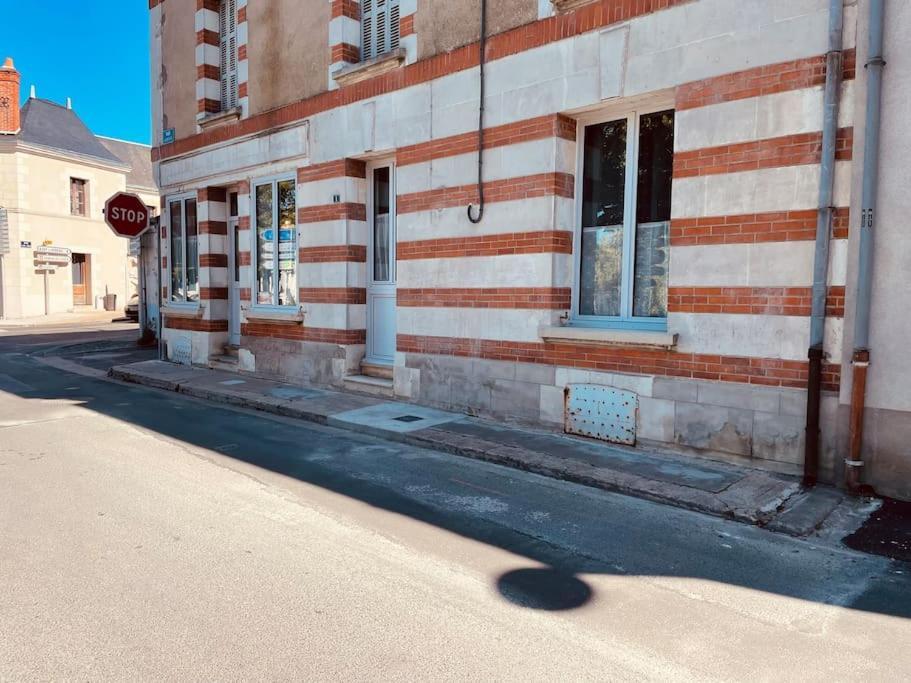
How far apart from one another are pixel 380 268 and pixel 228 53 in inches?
238

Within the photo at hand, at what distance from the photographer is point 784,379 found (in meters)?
5.47

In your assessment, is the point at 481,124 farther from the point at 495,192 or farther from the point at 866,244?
the point at 866,244

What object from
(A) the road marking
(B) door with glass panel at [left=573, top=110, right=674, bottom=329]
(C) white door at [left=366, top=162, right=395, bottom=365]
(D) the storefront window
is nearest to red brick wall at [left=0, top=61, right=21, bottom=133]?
(D) the storefront window

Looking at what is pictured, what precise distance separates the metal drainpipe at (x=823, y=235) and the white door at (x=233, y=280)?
33.8 feet

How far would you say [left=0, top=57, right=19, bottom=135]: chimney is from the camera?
28938 mm

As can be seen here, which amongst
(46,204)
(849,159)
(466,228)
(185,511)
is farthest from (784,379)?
(46,204)

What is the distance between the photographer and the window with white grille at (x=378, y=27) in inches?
366

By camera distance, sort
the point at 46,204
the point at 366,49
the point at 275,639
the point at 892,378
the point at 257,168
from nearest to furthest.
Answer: the point at 275,639, the point at 892,378, the point at 366,49, the point at 257,168, the point at 46,204

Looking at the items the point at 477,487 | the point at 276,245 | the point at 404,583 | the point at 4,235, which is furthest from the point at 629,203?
the point at 4,235

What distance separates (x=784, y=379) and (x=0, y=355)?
55.7 feet

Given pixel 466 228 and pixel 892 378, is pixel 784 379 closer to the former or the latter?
pixel 892 378

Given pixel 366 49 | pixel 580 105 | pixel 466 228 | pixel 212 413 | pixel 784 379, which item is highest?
pixel 366 49

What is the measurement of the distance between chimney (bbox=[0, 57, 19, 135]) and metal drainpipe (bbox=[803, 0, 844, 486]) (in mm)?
33529

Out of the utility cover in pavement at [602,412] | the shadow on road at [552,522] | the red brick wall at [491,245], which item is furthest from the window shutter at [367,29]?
the utility cover in pavement at [602,412]
